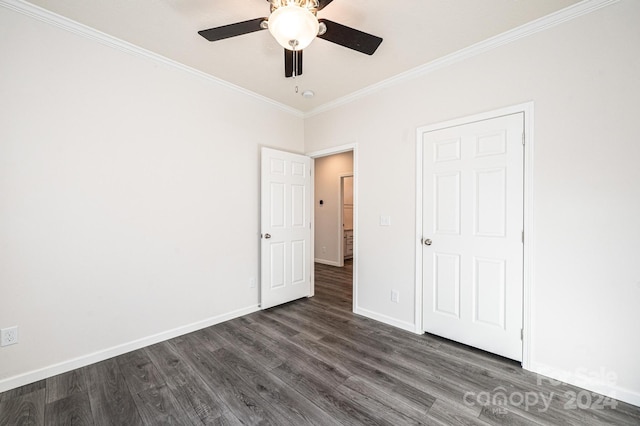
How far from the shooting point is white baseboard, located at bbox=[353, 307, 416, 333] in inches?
114

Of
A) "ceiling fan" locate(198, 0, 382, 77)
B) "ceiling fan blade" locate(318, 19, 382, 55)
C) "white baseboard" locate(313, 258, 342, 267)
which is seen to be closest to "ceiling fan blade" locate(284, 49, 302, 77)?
"ceiling fan" locate(198, 0, 382, 77)

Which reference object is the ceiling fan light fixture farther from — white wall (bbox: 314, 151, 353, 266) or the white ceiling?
white wall (bbox: 314, 151, 353, 266)

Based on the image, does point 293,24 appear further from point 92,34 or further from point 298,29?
point 92,34

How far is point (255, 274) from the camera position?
348 cm

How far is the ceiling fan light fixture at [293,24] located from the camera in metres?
1.47

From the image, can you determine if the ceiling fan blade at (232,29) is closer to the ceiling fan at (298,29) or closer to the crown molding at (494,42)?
the ceiling fan at (298,29)

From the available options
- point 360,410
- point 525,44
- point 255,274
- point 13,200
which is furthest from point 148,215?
point 525,44

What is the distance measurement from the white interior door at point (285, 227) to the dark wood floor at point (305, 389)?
0.95 metres

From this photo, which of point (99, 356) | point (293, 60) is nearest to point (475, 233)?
point (293, 60)

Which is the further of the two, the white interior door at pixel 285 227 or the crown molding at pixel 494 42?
the white interior door at pixel 285 227

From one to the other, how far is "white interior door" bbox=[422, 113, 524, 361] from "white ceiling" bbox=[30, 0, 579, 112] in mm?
750

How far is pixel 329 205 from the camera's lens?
21.1 feet

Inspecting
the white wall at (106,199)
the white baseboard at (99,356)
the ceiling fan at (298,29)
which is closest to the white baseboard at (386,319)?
the white wall at (106,199)

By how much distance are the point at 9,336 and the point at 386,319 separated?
3.24 m
